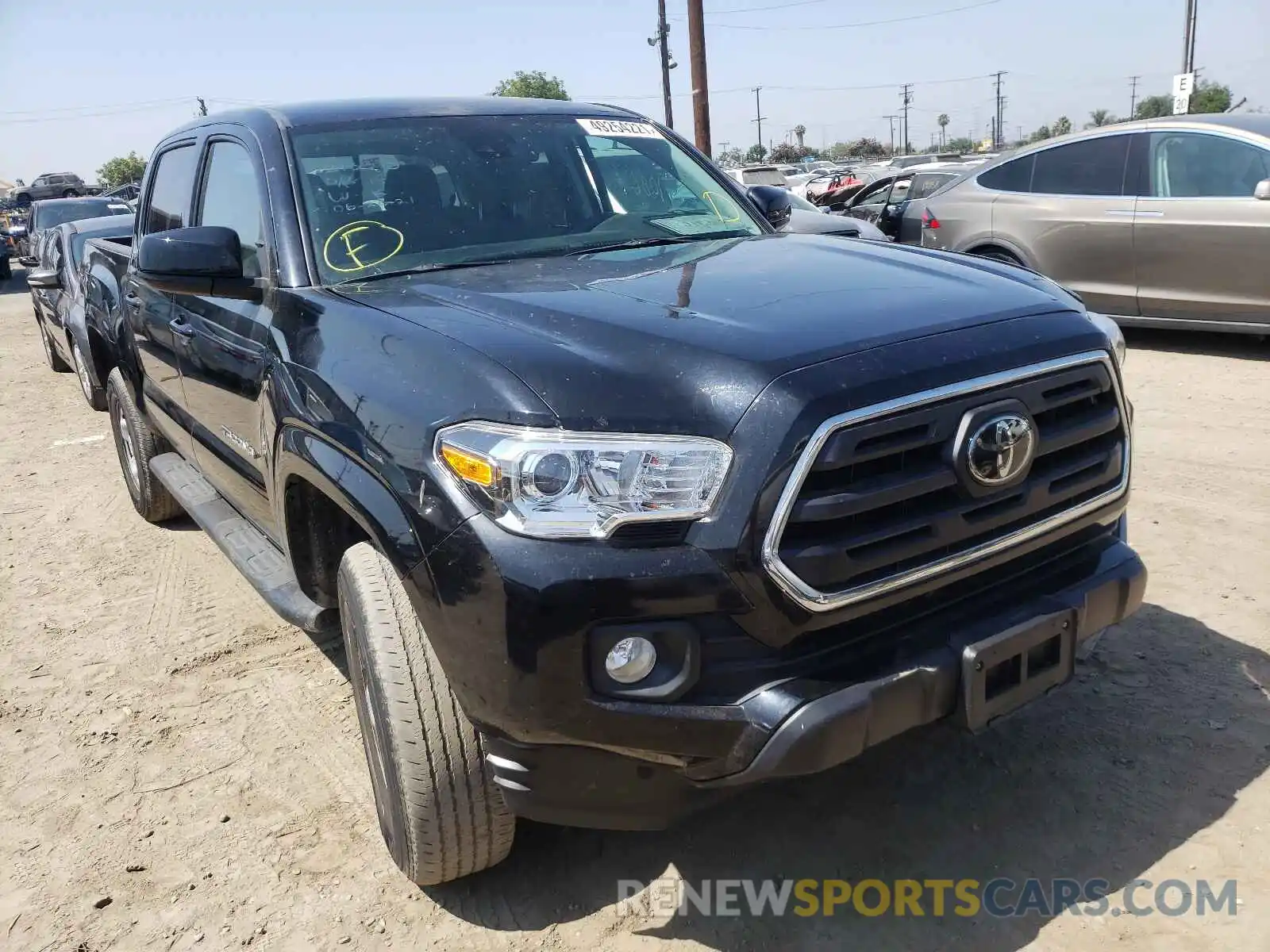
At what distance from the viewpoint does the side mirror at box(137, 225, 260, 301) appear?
289 cm

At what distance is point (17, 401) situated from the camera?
9.85 metres

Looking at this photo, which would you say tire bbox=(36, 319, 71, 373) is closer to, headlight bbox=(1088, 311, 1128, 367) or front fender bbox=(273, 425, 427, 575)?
front fender bbox=(273, 425, 427, 575)

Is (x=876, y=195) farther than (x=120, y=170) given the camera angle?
No

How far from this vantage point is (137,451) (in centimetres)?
530

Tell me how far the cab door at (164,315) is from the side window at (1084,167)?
6.40 m

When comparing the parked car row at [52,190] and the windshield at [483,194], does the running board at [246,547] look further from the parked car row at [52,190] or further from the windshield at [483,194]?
the parked car row at [52,190]

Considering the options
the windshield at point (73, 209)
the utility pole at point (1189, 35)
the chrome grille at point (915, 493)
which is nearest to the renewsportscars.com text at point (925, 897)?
the chrome grille at point (915, 493)

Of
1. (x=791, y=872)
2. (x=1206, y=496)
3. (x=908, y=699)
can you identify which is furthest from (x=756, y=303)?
(x=1206, y=496)

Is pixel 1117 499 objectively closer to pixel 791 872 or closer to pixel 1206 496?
pixel 791 872

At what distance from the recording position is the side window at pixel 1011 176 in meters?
8.37

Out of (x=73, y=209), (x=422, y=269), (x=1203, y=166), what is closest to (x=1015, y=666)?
(x=422, y=269)

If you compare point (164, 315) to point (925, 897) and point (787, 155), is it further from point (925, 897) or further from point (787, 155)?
point (787, 155)

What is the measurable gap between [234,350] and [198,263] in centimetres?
31

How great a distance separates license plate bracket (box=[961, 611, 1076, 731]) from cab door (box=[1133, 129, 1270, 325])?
18.7 ft
